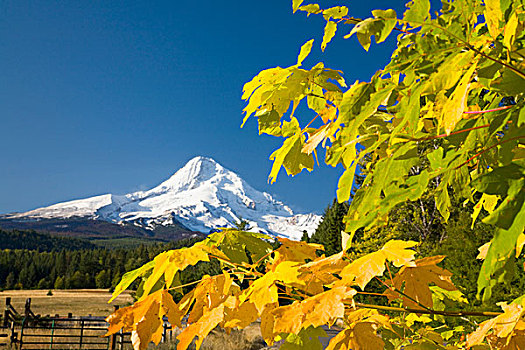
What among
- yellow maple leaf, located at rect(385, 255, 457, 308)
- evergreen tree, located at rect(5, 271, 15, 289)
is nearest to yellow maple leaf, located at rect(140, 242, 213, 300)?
yellow maple leaf, located at rect(385, 255, 457, 308)

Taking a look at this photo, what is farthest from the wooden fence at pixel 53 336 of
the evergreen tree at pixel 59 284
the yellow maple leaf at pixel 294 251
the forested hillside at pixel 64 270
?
the evergreen tree at pixel 59 284

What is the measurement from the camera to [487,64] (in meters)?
0.83

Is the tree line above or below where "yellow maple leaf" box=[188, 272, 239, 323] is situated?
above

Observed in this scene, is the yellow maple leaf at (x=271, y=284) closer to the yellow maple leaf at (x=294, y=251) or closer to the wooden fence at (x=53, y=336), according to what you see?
the yellow maple leaf at (x=294, y=251)

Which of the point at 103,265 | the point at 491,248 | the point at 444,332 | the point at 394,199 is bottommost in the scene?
the point at 444,332

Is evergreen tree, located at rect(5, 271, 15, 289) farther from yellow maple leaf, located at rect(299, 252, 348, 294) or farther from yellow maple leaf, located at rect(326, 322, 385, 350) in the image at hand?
yellow maple leaf, located at rect(326, 322, 385, 350)

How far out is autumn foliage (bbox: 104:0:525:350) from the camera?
783 mm

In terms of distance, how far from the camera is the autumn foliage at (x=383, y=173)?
0.78 meters

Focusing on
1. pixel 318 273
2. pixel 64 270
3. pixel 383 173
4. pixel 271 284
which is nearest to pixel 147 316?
pixel 271 284

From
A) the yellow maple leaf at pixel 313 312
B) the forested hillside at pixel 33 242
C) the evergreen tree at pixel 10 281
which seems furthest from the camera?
the forested hillside at pixel 33 242

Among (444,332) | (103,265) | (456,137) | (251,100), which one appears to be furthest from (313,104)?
(103,265)

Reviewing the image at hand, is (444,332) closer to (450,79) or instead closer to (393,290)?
(393,290)

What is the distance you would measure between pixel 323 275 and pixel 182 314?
434 mm

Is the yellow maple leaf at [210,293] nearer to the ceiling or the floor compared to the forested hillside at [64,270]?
nearer to the floor
